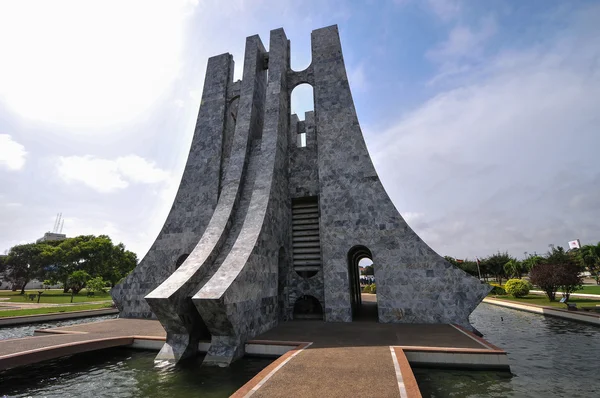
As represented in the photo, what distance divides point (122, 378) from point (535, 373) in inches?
424

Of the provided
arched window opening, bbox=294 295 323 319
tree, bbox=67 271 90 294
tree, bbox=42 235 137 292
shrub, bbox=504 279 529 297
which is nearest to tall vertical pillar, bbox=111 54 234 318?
arched window opening, bbox=294 295 323 319

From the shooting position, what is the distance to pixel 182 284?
32.5ft

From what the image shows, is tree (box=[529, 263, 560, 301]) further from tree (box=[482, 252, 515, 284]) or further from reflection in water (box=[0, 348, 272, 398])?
tree (box=[482, 252, 515, 284])

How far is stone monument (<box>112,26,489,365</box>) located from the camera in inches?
393

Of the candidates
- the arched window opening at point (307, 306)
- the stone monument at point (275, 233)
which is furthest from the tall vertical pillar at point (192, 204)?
the arched window opening at point (307, 306)

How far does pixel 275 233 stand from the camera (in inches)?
534

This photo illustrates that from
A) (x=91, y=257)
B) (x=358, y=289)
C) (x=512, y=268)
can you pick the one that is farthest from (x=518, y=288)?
(x=91, y=257)

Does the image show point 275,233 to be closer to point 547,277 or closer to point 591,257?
point 547,277

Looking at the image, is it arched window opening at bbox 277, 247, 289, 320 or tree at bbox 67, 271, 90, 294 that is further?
tree at bbox 67, 271, 90, 294

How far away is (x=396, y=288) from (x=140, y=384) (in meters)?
9.76

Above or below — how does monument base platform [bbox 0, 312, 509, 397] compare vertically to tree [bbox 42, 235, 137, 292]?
below

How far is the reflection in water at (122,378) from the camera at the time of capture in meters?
6.96

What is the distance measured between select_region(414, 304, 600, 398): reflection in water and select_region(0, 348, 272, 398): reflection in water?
480 centimetres

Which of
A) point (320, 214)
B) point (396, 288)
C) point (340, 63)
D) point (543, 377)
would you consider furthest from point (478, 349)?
point (340, 63)
